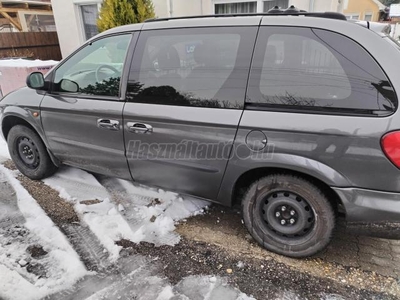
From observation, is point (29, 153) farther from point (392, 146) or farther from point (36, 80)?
point (392, 146)

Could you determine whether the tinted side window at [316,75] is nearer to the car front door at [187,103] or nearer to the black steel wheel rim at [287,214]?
the car front door at [187,103]

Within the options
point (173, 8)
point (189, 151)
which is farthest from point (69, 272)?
point (173, 8)

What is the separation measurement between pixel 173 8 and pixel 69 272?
7.17 metres

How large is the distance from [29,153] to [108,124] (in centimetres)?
163

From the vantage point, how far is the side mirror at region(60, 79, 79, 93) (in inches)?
125

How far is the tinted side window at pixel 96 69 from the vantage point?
2.92m

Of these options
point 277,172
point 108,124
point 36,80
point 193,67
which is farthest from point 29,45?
point 277,172

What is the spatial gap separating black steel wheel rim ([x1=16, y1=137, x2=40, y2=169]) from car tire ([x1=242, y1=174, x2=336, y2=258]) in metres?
2.70

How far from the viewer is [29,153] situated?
388 centimetres

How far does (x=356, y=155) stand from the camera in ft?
6.66

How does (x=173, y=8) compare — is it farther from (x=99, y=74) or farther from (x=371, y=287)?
(x=371, y=287)

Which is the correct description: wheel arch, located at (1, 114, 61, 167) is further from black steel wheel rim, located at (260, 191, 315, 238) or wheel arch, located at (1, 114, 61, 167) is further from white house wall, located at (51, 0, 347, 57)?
white house wall, located at (51, 0, 347, 57)

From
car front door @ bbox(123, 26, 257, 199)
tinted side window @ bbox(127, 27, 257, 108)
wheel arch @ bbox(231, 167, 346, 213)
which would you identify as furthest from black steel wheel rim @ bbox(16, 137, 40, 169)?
wheel arch @ bbox(231, 167, 346, 213)

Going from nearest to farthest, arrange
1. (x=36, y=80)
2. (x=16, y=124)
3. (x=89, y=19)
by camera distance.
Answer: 1. (x=36, y=80)
2. (x=16, y=124)
3. (x=89, y=19)
